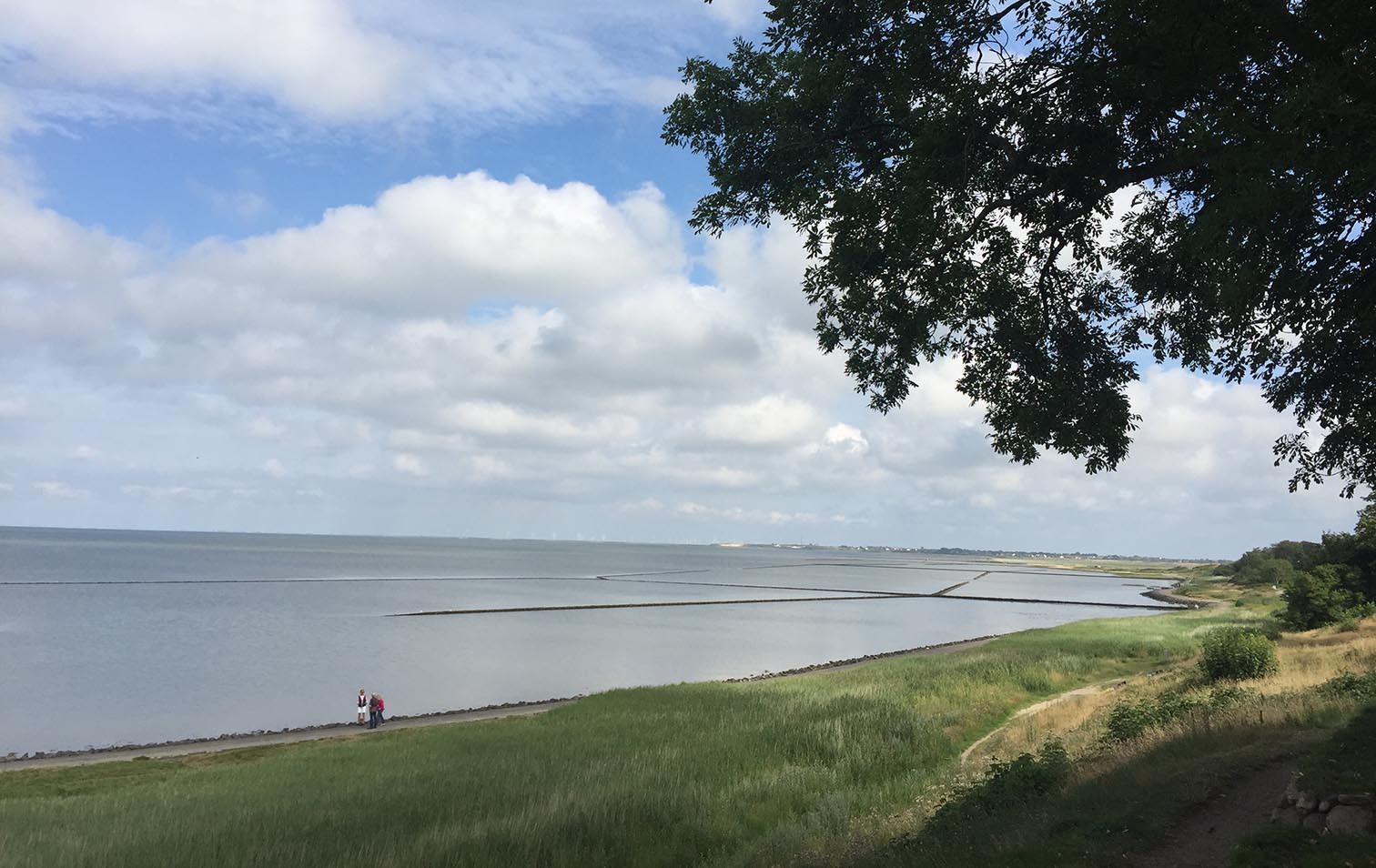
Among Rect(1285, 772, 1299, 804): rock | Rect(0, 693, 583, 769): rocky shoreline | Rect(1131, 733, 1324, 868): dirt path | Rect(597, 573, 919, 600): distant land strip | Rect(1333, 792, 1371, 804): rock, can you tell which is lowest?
Rect(597, 573, 919, 600): distant land strip

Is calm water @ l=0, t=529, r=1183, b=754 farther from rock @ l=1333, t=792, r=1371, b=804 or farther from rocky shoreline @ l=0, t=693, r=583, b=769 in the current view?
rock @ l=1333, t=792, r=1371, b=804

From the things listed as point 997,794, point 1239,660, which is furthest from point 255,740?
point 1239,660

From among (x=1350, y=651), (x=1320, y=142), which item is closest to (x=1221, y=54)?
(x=1320, y=142)

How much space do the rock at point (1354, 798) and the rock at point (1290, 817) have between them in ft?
1.51

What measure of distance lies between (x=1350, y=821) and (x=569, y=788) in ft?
47.7

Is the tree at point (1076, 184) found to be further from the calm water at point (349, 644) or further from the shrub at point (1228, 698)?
the calm water at point (349, 644)

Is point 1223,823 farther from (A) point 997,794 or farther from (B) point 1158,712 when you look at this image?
(B) point 1158,712

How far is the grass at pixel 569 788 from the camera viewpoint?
14.5 metres

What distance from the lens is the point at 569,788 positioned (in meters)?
18.8

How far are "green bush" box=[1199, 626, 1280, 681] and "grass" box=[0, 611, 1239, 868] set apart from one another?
700 centimetres

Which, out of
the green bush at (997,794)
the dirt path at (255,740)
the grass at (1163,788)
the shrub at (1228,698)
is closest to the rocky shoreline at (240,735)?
the dirt path at (255,740)

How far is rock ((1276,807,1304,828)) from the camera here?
959 centimetres

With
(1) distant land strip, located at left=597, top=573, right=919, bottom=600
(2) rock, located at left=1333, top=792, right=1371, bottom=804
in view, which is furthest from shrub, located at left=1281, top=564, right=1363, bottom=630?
(1) distant land strip, located at left=597, top=573, right=919, bottom=600

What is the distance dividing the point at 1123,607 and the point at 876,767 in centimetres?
12519
